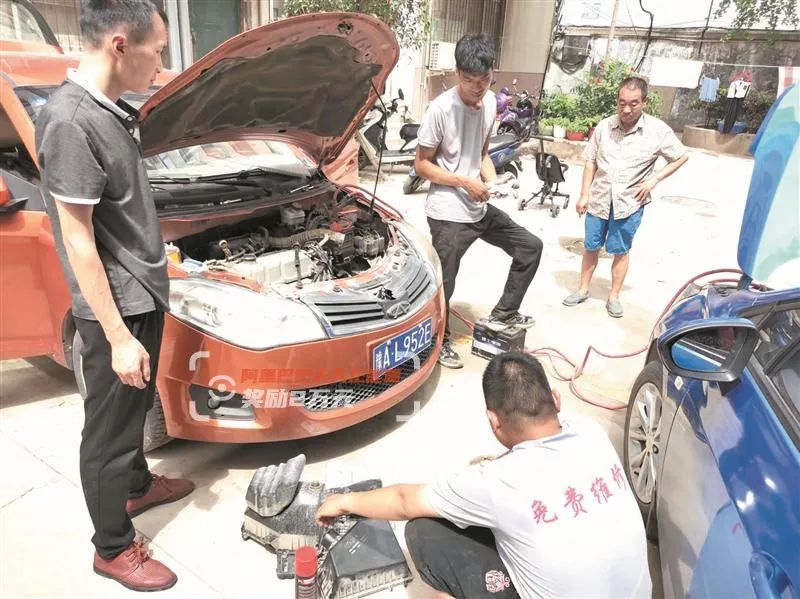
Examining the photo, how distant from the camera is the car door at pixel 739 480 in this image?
1.23 m

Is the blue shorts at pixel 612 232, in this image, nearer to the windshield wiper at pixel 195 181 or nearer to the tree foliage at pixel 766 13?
the windshield wiper at pixel 195 181

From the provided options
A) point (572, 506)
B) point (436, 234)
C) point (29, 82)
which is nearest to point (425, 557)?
point (572, 506)

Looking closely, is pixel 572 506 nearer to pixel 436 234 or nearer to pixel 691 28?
pixel 436 234

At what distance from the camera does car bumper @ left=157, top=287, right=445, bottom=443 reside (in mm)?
2279

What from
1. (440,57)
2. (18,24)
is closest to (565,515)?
(18,24)

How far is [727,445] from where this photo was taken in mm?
1509

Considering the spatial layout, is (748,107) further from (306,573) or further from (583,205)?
(306,573)

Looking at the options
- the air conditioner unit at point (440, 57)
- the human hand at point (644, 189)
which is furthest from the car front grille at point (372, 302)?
the air conditioner unit at point (440, 57)

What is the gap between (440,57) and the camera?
13633 millimetres

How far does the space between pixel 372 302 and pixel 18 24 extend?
4.40 m

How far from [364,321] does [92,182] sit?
1285 mm

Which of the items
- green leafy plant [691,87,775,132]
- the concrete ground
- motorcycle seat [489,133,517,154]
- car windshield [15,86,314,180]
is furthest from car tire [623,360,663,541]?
green leafy plant [691,87,775,132]

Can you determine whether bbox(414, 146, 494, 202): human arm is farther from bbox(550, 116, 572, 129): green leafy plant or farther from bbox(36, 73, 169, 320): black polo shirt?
bbox(550, 116, 572, 129): green leafy plant

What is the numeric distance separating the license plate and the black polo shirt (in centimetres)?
98
